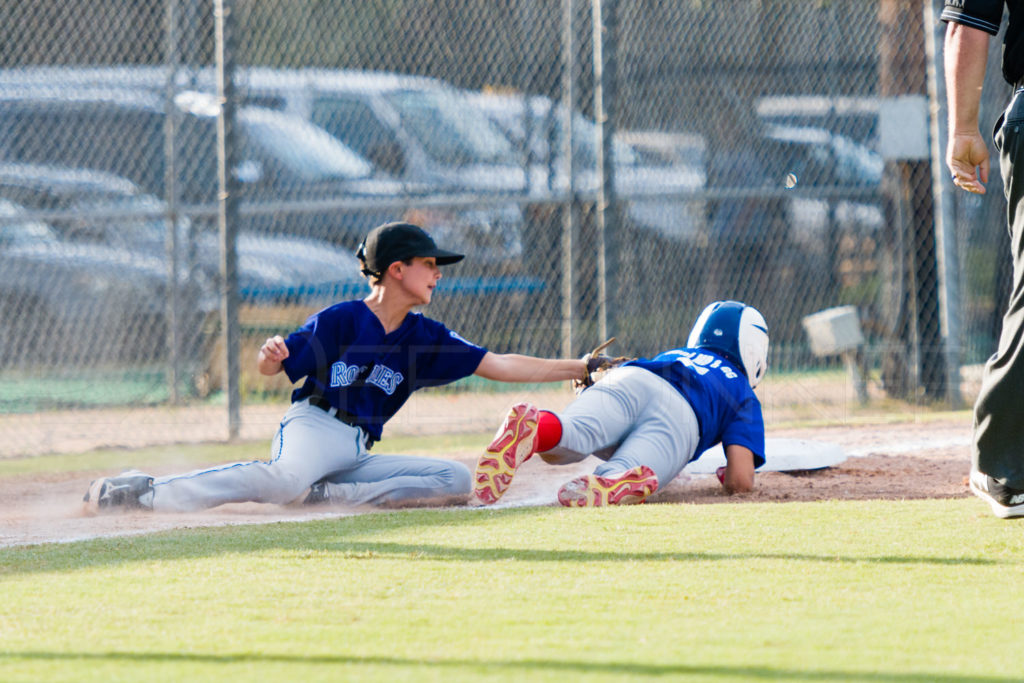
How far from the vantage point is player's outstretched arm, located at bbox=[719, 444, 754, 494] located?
15.7 ft

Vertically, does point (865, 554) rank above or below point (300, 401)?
below

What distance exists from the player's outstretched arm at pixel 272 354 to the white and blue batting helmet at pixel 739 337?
1.77m

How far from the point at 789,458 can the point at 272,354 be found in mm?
2328

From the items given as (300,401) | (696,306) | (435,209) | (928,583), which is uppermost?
(435,209)

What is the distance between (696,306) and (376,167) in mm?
2445

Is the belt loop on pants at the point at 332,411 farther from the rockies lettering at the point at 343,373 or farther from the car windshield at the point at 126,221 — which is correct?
the car windshield at the point at 126,221

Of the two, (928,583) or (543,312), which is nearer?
(928,583)

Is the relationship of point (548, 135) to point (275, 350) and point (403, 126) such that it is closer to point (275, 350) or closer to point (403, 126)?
point (403, 126)

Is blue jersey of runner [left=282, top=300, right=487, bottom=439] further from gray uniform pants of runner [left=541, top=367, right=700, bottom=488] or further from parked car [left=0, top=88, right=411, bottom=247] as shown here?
parked car [left=0, top=88, right=411, bottom=247]

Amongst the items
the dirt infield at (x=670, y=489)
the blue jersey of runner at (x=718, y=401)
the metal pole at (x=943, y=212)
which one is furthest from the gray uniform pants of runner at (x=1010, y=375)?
the metal pole at (x=943, y=212)

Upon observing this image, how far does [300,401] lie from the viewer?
16.6ft

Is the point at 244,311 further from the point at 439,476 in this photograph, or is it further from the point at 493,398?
the point at 439,476

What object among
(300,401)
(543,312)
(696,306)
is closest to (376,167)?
(543,312)

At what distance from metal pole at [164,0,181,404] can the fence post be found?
2.63m
